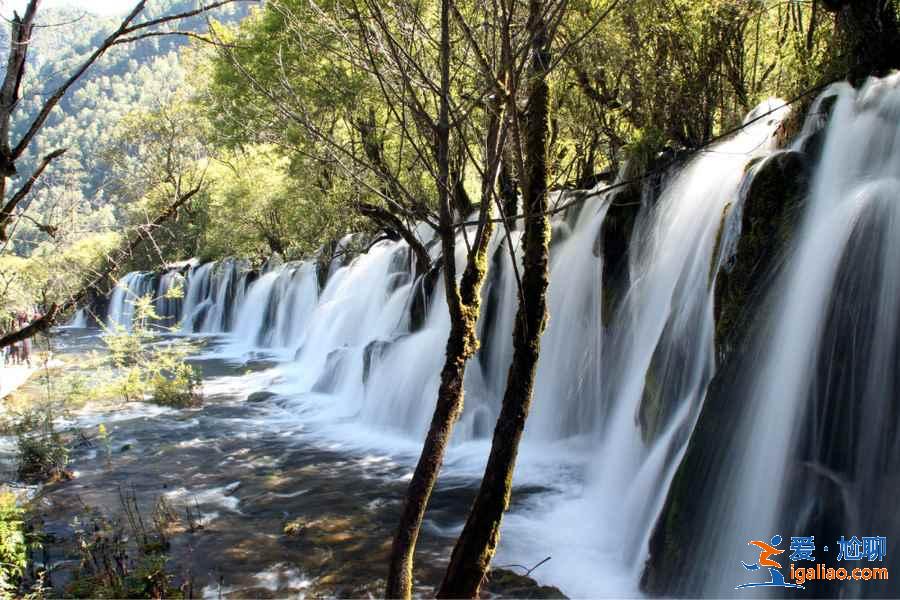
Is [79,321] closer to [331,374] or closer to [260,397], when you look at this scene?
[260,397]

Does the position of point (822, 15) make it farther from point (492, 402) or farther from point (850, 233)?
point (492, 402)

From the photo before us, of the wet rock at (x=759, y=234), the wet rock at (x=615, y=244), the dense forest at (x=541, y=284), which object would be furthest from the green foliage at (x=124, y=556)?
the wet rock at (x=615, y=244)

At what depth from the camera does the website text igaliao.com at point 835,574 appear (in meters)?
3.80

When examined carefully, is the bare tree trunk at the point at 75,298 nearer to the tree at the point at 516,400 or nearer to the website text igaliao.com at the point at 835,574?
the tree at the point at 516,400

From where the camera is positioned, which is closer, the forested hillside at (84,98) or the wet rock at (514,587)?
the forested hillside at (84,98)

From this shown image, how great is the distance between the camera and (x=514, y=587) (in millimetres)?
5555

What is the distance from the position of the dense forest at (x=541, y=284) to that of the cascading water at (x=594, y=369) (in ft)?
0.15

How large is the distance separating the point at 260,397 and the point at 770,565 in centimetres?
1229

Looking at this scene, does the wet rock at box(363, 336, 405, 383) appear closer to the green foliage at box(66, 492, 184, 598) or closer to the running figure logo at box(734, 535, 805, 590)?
the green foliage at box(66, 492, 184, 598)

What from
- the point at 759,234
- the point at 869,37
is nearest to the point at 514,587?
the point at 759,234

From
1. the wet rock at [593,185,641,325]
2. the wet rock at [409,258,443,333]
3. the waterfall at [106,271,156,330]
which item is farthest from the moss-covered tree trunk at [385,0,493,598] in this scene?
the waterfall at [106,271,156,330]

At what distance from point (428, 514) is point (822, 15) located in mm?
8399

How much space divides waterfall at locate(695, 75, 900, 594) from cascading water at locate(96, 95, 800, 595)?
40.7 inches

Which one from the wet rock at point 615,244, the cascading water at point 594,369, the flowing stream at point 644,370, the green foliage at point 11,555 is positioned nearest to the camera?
the flowing stream at point 644,370
